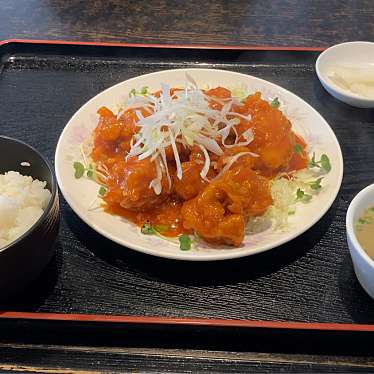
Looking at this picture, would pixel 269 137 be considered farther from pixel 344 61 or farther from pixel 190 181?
pixel 344 61

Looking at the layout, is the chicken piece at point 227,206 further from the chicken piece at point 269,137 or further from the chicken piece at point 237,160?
the chicken piece at point 269,137

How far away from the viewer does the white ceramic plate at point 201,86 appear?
1854mm

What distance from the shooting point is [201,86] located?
8.71 feet

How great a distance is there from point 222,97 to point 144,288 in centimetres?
99

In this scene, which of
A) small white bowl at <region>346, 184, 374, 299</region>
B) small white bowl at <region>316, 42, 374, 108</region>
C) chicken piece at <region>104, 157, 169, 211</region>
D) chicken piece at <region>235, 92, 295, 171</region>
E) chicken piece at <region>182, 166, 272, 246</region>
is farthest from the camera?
small white bowl at <region>316, 42, 374, 108</region>

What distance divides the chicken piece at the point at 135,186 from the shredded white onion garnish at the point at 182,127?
0.03 metres

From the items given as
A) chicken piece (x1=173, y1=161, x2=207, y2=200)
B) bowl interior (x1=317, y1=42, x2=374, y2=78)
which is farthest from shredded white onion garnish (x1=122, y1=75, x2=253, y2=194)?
bowl interior (x1=317, y1=42, x2=374, y2=78)

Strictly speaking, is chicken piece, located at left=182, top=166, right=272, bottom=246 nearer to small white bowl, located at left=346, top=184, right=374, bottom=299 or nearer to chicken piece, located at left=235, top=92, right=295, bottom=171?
chicken piece, located at left=235, top=92, right=295, bottom=171

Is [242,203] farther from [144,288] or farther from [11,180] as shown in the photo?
[11,180]

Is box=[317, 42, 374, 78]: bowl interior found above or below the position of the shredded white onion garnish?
below

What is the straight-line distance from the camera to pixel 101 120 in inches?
89.4

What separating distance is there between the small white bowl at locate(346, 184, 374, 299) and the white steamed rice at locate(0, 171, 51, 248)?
3.72ft

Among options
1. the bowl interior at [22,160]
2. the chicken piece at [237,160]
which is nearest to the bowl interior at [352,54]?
the chicken piece at [237,160]

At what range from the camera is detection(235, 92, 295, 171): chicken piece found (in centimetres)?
212
